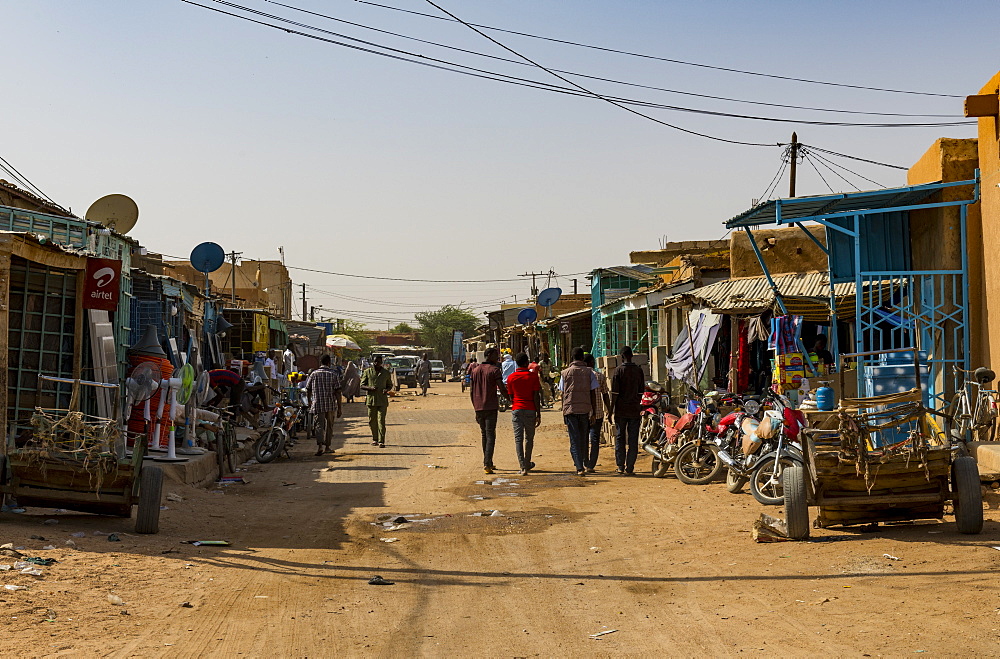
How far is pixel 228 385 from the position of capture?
1962cm

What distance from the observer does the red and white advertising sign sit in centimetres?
1270

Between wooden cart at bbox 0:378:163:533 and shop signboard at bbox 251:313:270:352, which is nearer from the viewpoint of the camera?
wooden cart at bbox 0:378:163:533

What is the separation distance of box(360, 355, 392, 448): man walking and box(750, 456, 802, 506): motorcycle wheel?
9.98m

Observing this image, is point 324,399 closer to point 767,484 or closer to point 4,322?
point 4,322

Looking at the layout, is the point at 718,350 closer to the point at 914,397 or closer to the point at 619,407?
the point at 619,407

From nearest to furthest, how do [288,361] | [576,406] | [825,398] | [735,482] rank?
1. [735,482]
2. [825,398]
3. [576,406]
4. [288,361]

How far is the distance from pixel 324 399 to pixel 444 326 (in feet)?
322

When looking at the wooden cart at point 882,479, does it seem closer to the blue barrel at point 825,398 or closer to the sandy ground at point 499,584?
the sandy ground at point 499,584

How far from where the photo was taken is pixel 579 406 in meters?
14.3

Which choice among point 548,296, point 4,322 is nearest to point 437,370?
point 548,296

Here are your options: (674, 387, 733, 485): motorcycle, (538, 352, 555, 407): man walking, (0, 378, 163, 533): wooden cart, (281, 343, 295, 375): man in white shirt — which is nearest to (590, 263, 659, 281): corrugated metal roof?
(538, 352, 555, 407): man walking

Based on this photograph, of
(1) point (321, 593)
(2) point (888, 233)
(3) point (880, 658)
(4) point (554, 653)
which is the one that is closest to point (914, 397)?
(3) point (880, 658)

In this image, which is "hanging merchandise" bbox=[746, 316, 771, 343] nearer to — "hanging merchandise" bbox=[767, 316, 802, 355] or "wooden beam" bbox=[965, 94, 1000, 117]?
"hanging merchandise" bbox=[767, 316, 802, 355]

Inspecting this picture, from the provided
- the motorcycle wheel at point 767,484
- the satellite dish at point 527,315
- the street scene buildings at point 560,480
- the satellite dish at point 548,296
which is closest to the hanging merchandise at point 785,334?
the street scene buildings at point 560,480
